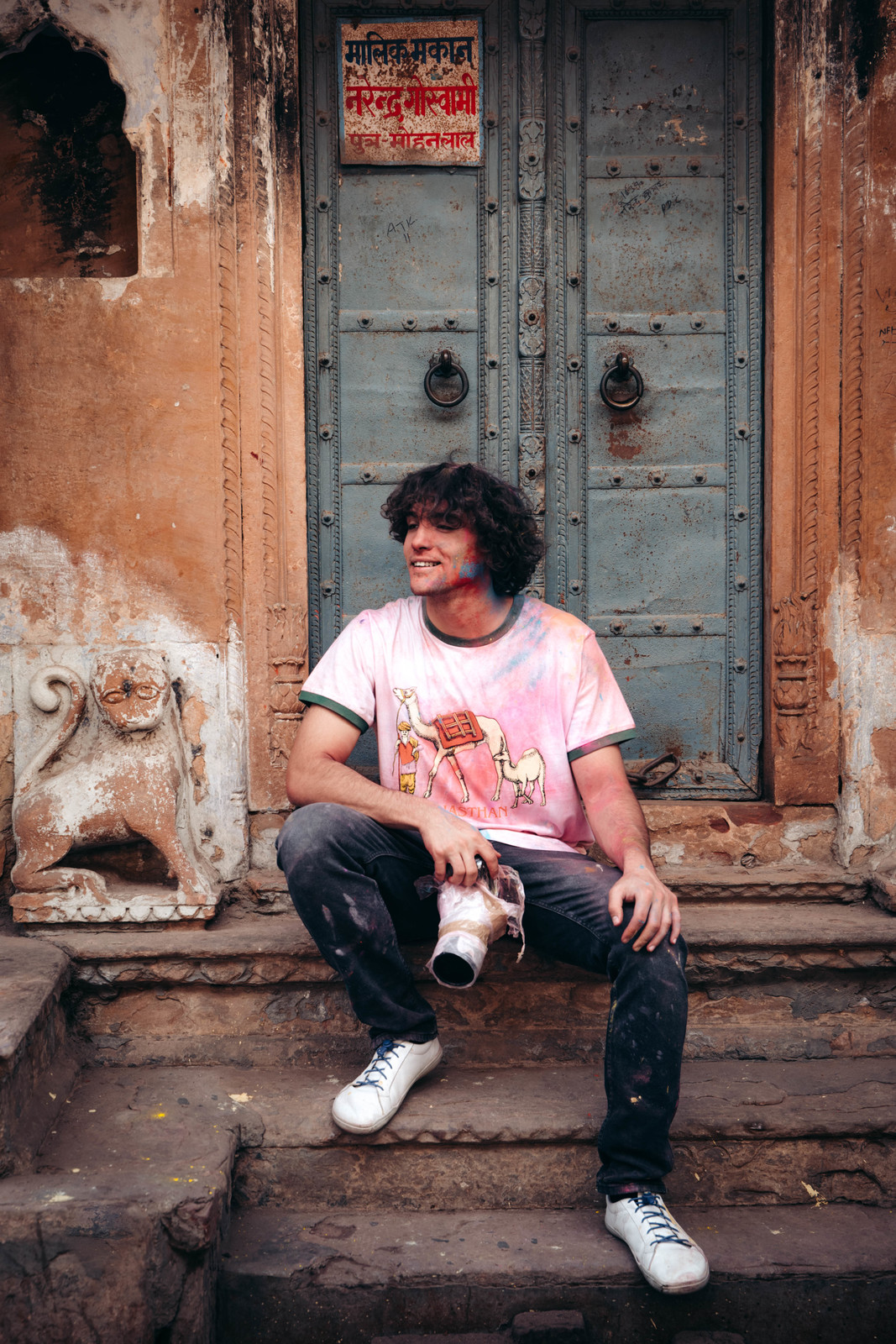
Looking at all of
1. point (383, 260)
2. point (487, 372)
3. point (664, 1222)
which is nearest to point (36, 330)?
point (383, 260)

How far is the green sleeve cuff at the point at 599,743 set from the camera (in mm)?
2576

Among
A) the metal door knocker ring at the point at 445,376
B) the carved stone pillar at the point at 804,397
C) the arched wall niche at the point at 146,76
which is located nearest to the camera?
the arched wall niche at the point at 146,76

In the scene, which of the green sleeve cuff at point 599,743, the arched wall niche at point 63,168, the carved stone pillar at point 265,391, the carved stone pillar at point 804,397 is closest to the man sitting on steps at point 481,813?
the green sleeve cuff at point 599,743

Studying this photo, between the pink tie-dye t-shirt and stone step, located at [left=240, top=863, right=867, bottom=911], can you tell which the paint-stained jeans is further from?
stone step, located at [left=240, top=863, right=867, bottom=911]

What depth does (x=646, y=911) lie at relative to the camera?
2131 millimetres

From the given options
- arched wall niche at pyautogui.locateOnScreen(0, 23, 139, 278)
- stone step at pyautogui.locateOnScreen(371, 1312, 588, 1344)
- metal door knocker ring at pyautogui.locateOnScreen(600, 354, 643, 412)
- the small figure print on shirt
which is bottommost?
stone step at pyautogui.locateOnScreen(371, 1312, 588, 1344)

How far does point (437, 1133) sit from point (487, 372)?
2426 millimetres

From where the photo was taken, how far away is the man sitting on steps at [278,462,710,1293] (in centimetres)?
211

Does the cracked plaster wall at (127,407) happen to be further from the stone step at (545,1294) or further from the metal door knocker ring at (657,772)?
the stone step at (545,1294)

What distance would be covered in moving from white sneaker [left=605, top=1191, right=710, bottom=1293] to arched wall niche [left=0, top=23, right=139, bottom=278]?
3224 mm

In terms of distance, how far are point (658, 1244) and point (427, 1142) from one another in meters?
0.59

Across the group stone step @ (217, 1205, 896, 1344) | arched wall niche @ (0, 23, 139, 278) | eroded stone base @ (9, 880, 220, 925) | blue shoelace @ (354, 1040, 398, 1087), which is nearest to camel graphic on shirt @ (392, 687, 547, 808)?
blue shoelace @ (354, 1040, 398, 1087)

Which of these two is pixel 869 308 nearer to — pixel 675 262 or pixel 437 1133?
pixel 675 262

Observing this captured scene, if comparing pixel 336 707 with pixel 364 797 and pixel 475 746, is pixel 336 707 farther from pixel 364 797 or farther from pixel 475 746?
pixel 475 746
